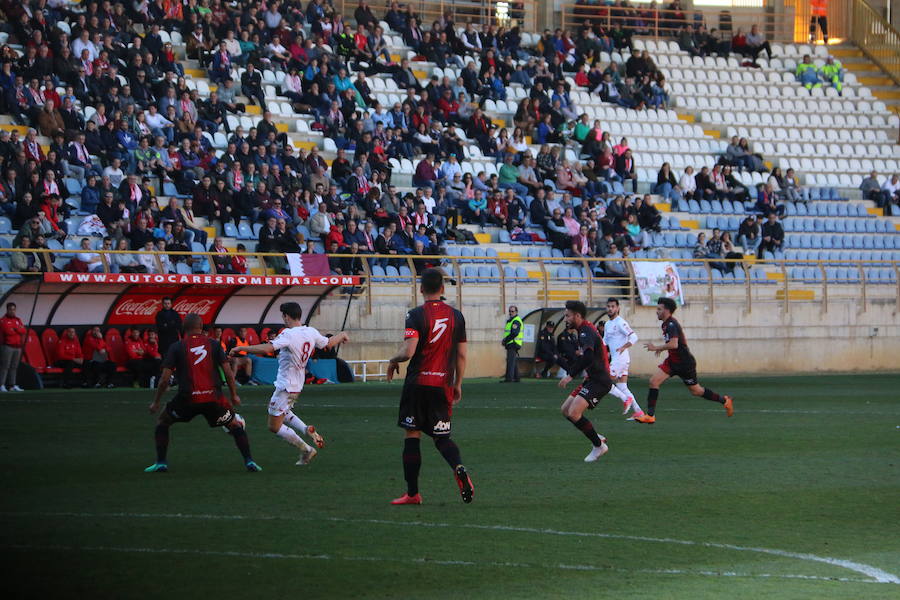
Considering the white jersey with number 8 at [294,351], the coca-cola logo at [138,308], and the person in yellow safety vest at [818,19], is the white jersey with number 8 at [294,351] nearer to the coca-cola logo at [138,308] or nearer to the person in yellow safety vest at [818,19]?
the coca-cola logo at [138,308]

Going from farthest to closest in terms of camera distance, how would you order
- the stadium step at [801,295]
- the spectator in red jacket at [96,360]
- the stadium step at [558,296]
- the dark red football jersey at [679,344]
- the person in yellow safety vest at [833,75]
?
the person in yellow safety vest at [833,75], the stadium step at [801,295], the stadium step at [558,296], the spectator in red jacket at [96,360], the dark red football jersey at [679,344]

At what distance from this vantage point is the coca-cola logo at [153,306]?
2675 centimetres

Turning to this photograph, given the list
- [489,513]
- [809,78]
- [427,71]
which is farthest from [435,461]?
[809,78]

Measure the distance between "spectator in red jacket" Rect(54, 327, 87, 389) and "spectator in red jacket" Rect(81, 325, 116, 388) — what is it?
0.37 ft

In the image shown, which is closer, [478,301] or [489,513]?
[489,513]

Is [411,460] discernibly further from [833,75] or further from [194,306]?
[833,75]

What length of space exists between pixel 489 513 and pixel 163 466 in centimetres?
394

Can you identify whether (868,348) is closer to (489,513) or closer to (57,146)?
(57,146)

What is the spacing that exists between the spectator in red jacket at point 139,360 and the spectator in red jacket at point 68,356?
90cm

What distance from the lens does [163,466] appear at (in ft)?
42.3

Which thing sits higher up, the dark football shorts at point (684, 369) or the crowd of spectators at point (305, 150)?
the crowd of spectators at point (305, 150)

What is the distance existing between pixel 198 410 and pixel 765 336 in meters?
24.0

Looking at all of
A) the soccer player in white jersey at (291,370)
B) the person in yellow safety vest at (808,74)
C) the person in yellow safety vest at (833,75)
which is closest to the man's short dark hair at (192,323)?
the soccer player in white jersey at (291,370)

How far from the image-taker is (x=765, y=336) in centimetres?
3450
